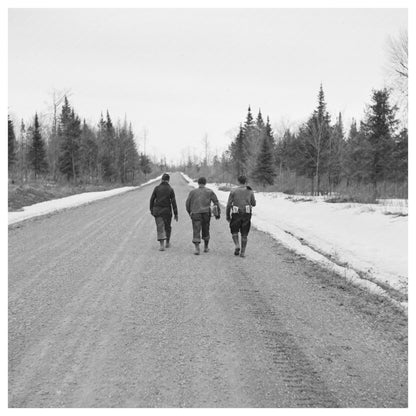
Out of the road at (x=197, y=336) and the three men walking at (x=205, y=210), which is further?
the three men walking at (x=205, y=210)

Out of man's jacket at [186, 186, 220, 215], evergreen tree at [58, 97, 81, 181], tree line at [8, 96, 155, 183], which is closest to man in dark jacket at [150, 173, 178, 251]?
man's jacket at [186, 186, 220, 215]

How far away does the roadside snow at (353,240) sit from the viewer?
7.34m

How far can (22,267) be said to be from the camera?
7402 mm

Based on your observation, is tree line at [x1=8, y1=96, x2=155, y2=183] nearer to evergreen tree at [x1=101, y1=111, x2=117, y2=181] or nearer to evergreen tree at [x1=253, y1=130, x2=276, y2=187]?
evergreen tree at [x1=101, y1=111, x2=117, y2=181]

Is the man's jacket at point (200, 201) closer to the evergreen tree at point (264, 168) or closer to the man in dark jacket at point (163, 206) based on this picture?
the man in dark jacket at point (163, 206)

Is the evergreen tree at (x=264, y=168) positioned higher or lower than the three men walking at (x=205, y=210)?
higher

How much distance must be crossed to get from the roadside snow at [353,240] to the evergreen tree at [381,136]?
17.3 meters

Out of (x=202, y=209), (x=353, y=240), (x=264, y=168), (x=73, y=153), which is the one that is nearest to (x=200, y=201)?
(x=202, y=209)

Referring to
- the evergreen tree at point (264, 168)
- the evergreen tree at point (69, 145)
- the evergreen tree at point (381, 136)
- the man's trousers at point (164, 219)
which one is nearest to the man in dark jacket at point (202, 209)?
the man's trousers at point (164, 219)

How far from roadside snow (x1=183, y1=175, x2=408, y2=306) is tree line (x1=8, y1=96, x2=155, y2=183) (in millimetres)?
38865

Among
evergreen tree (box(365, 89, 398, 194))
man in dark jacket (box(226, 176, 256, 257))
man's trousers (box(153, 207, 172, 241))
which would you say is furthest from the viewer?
evergreen tree (box(365, 89, 398, 194))

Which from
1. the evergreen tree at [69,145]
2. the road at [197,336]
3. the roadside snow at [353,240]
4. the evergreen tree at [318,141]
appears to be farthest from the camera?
the evergreen tree at [69,145]

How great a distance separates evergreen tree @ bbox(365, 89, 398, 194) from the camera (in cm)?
3150

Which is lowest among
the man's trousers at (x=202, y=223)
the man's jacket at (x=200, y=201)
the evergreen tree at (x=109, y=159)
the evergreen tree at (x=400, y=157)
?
the man's trousers at (x=202, y=223)
